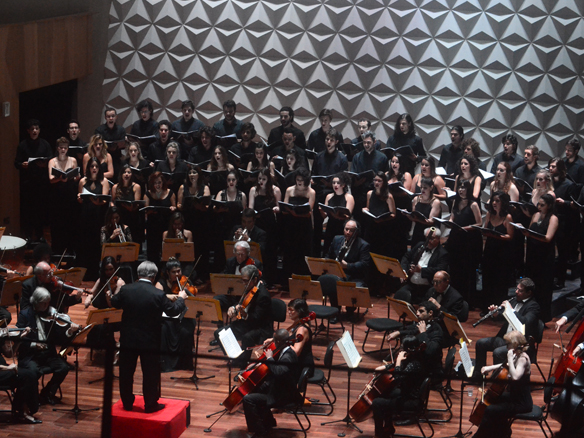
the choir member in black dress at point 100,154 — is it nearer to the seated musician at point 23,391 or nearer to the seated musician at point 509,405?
the seated musician at point 23,391

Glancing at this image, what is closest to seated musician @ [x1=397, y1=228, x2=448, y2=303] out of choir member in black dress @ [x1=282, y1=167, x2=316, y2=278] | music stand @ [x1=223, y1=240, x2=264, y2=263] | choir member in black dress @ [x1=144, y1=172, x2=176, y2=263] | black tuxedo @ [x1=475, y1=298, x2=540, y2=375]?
black tuxedo @ [x1=475, y1=298, x2=540, y2=375]

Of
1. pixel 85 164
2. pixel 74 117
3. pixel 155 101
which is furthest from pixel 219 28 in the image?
pixel 85 164

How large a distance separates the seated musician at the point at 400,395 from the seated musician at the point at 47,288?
2.85 meters

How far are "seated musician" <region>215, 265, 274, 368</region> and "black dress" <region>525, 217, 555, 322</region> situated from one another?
9.53 ft

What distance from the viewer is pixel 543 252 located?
7.96 meters

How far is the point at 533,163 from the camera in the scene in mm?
8859

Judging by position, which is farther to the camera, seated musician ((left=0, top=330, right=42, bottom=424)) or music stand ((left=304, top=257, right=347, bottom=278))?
music stand ((left=304, top=257, right=347, bottom=278))

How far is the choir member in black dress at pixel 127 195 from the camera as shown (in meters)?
8.75

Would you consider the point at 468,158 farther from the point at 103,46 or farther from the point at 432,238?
the point at 103,46

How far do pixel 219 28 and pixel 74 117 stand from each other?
8.48ft

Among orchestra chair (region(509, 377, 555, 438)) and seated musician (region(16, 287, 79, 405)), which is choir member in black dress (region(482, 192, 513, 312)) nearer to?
orchestra chair (region(509, 377, 555, 438))

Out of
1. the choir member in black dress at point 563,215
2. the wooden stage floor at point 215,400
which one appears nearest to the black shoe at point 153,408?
the wooden stage floor at point 215,400

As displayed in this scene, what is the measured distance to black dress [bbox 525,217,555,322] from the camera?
7941mm

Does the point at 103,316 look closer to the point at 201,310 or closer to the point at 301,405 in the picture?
the point at 201,310
